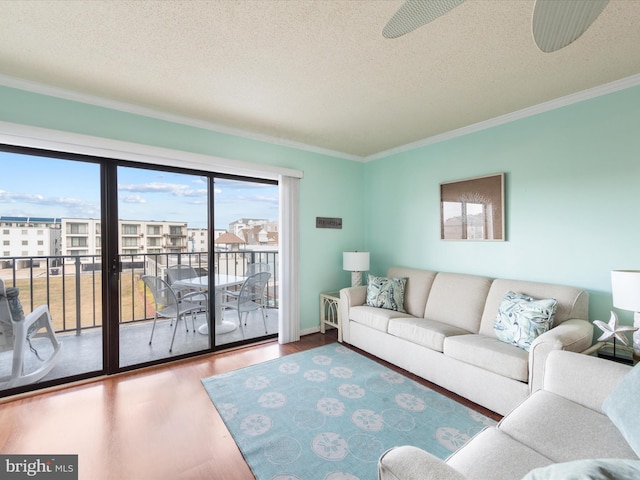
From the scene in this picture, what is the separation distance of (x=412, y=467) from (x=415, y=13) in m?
1.60

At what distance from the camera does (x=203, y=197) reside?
10.6 feet

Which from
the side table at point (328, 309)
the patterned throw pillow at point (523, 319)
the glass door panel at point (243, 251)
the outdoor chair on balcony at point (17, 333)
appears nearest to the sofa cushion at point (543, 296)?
the patterned throw pillow at point (523, 319)

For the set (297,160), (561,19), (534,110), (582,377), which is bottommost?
(582,377)

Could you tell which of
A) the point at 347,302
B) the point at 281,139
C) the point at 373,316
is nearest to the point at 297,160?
the point at 281,139

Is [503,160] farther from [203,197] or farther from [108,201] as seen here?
[108,201]

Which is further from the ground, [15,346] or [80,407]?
[15,346]

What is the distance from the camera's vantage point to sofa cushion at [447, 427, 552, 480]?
1.07m

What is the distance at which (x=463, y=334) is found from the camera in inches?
103

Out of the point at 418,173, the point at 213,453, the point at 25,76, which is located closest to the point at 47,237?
the point at 25,76

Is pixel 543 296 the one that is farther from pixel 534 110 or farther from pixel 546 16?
pixel 546 16

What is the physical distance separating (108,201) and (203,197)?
870 mm

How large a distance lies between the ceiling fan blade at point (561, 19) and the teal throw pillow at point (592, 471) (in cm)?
141

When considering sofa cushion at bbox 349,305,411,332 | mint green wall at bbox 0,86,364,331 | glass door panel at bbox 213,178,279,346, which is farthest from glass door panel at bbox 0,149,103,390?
sofa cushion at bbox 349,305,411,332

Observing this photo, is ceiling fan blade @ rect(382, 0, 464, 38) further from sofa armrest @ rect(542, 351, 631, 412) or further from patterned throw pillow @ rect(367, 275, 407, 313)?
patterned throw pillow @ rect(367, 275, 407, 313)
